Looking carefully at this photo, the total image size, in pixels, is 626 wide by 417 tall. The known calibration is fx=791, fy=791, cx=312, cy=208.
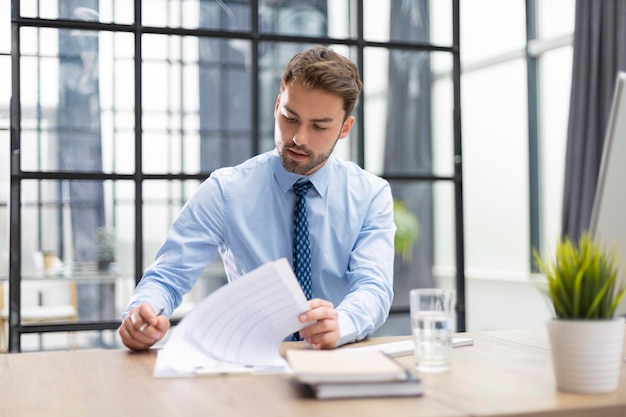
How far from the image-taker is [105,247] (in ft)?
9.50

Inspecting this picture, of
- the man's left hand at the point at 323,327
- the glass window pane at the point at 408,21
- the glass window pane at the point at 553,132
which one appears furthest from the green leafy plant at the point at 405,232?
the man's left hand at the point at 323,327

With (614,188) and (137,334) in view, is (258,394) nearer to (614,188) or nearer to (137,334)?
(137,334)

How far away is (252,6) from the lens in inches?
118

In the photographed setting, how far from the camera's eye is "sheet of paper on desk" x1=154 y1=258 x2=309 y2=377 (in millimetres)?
1391

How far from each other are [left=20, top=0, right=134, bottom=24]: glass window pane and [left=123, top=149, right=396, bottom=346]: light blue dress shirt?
3.30 ft

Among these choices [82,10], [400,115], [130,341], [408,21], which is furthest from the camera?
[400,115]

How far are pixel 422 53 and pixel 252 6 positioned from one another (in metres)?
0.74

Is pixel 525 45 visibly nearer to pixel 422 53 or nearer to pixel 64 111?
pixel 422 53

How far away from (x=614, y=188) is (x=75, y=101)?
2.03 meters

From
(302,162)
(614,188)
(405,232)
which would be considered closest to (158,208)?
(302,162)

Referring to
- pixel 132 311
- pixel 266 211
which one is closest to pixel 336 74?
pixel 266 211

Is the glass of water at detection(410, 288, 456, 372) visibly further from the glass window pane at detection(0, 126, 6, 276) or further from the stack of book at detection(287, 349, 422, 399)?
the glass window pane at detection(0, 126, 6, 276)

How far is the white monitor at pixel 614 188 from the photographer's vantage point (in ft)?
4.60

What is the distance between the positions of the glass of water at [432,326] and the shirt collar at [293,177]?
0.82 meters
